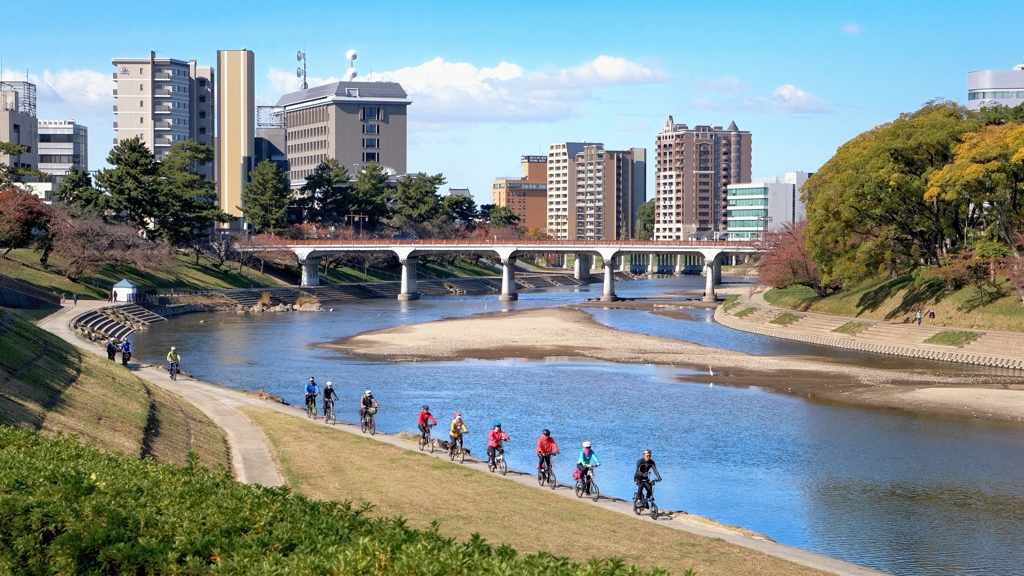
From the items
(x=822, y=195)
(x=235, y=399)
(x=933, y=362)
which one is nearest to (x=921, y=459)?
(x=235, y=399)

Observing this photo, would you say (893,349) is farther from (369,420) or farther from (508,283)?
(508,283)

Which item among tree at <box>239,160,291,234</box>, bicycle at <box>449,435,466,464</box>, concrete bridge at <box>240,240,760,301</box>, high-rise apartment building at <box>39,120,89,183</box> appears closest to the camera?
bicycle at <box>449,435,466,464</box>

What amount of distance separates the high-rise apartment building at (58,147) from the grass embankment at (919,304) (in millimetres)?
125629

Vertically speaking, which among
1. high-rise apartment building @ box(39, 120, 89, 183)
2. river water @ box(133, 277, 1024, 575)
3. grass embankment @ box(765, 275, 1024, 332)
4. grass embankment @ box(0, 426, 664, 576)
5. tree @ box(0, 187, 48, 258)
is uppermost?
high-rise apartment building @ box(39, 120, 89, 183)

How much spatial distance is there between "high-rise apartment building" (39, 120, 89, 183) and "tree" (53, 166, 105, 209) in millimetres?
59932

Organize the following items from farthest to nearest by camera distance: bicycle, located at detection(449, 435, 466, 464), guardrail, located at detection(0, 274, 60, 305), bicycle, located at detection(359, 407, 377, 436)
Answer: guardrail, located at detection(0, 274, 60, 305) → bicycle, located at detection(359, 407, 377, 436) → bicycle, located at detection(449, 435, 466, 464)

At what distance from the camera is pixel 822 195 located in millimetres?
88250

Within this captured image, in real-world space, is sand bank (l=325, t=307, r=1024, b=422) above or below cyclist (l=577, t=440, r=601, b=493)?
below

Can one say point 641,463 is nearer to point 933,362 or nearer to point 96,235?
point 933,362

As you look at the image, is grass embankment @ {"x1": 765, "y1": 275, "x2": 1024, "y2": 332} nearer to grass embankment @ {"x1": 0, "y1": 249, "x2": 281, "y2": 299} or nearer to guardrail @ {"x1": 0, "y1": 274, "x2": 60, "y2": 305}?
grass embankment @ {"x1": 0, "y1": 249, "x2": 281, "y2": 299}

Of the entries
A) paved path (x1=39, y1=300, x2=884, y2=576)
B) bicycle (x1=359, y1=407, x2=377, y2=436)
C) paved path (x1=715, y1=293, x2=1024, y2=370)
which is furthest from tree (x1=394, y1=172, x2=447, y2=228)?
bicycle (x1=359, y1=407, x2=377, y2=436)

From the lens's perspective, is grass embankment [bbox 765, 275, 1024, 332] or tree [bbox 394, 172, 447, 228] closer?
grass embankment [bbox 765, 275, 1024, 332]

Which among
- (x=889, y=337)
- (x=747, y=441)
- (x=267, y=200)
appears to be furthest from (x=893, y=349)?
(x=267, y=200)

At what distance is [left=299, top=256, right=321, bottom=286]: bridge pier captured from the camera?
477 feet
